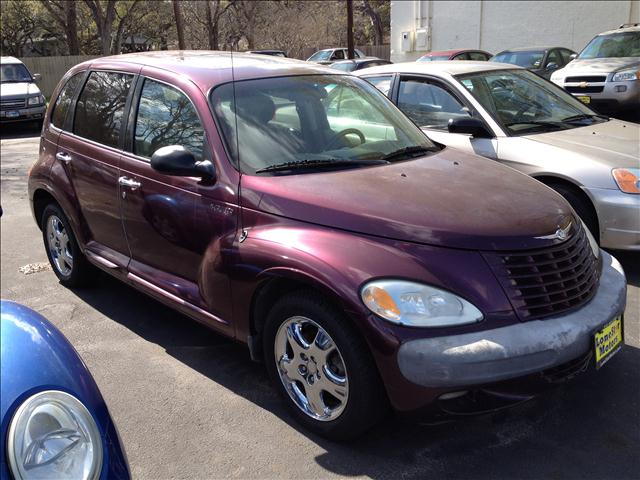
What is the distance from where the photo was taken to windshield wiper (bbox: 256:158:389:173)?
3.35m

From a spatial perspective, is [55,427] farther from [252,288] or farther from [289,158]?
[289,158]

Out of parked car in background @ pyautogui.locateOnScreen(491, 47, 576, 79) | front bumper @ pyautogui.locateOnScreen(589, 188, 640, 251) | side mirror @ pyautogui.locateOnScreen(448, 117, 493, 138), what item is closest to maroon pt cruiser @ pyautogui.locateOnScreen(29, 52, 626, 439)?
side mirror @ pyautogui.locateOnScreen(448, 117, 493, 138)

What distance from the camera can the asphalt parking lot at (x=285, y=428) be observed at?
2.80m

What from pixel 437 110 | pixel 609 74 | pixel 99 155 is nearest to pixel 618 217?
pixel 437 110

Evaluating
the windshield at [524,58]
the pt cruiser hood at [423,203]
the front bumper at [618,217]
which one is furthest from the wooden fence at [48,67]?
the pt cruiser hood at [423,203]

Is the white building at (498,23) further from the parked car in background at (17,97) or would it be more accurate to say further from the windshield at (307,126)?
the windshield at (307,126)

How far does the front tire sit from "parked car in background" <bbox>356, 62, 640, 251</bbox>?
9.35 ft

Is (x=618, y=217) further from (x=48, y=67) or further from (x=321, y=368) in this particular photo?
(x=48, y=67)

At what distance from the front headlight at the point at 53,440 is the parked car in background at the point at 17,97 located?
1636 centimetres

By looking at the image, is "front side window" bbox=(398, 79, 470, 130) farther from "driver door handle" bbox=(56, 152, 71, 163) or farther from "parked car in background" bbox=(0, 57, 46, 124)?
"parked car in background" bbox=(0, 57, 46, 124)

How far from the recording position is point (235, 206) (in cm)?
327

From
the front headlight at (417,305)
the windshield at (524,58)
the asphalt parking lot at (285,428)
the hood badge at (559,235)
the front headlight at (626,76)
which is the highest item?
the windshield at (524,58)

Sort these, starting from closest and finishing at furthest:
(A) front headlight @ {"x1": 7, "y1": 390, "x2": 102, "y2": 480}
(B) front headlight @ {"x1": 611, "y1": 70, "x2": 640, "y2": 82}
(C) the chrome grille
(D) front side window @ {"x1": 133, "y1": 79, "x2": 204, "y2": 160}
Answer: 1. (A) front headlight @ {"x1": 7, "y1": 390, "x2": 102, "y2": 480}
2. (C) the chrome grille
3. (D) front side window @ {"x1": 133, "y1": 79, "x2": 204, "y2": 160}
4. (B) front headlight @ {"x1": 611, "y1": 70, "x2": 640, "y2": 82}

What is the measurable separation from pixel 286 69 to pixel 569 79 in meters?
9.13
